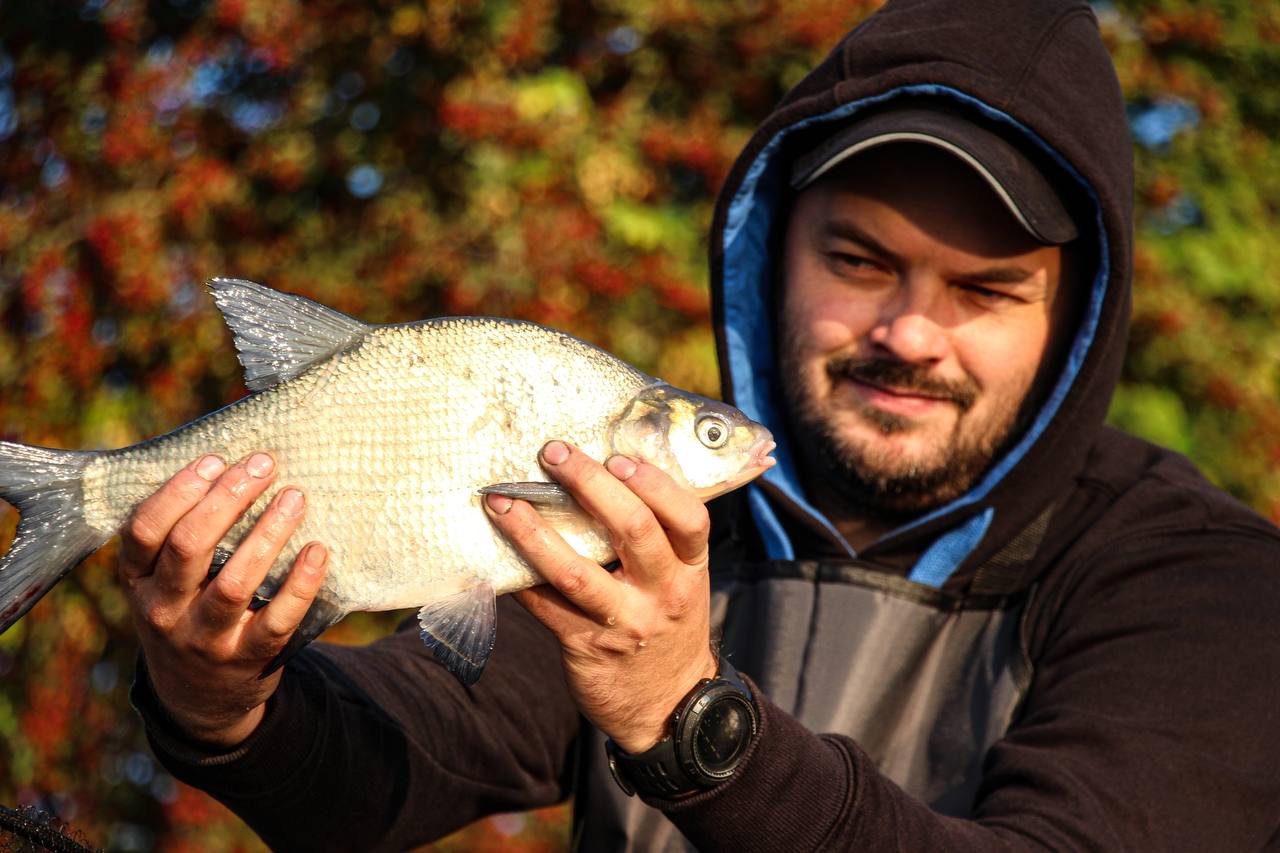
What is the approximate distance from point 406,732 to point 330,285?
88.3 inches

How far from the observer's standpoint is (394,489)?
1786 millimetres

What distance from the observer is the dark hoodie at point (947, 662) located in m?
2.06

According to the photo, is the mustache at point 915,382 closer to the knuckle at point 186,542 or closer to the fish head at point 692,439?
the fish head at point 692,439

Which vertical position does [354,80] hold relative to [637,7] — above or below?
below

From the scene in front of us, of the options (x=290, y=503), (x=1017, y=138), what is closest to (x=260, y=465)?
(x=290, y=503)

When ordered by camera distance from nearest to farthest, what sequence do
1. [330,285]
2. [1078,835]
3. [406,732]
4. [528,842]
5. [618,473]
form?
[618,473] → [1078,835] → [406,732] → [330,285] → [528,842]

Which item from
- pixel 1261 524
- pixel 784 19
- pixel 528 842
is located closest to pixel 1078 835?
pixel 1261 524

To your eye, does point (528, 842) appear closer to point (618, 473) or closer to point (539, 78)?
point (539, 78)

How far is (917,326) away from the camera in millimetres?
2684

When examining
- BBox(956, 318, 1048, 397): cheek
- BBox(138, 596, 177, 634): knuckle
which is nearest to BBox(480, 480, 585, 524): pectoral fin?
BBox(138, 596, 177, 634): knuckle

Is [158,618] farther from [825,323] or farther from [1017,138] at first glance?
[1017,138]

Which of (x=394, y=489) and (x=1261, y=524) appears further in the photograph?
(x=1261, y=524)

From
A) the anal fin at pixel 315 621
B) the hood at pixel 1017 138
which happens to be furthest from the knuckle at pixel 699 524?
the hood at pixel 1017 138

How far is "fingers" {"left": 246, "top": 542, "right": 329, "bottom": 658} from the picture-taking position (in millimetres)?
1761
